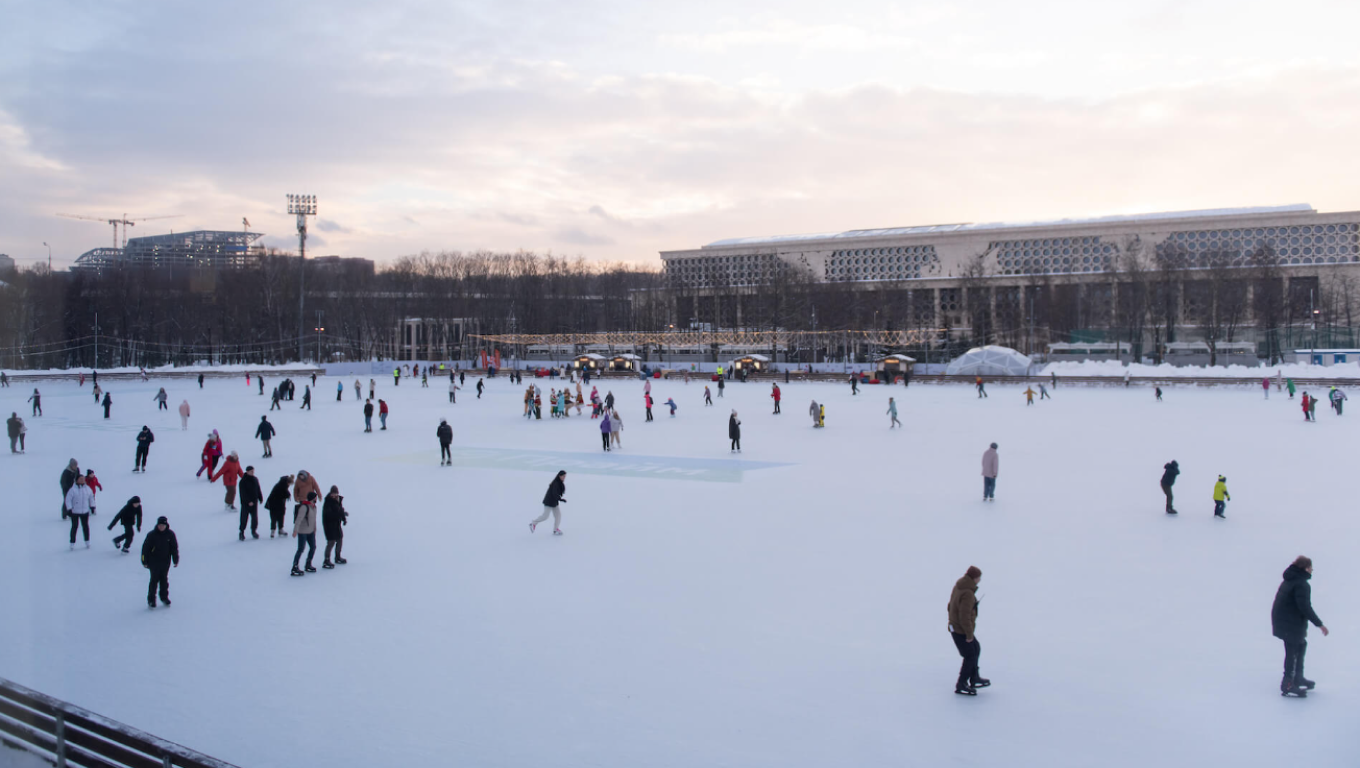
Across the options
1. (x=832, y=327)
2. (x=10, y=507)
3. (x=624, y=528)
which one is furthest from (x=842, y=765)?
(x=832, y=327)

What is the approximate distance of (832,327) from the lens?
8075 cm

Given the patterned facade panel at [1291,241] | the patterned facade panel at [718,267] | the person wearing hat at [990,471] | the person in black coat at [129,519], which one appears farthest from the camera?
the patterned facade panel at [718,267]

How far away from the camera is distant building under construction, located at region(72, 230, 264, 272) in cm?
→ 7881

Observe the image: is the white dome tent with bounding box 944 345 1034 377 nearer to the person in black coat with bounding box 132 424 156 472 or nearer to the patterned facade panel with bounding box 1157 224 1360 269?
the person in black coat with bounding box 132 424 156 472

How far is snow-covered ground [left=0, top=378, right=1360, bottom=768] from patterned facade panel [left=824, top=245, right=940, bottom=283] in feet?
321

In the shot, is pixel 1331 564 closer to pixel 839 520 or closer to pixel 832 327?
pixel 839 520

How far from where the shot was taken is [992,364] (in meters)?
52.8

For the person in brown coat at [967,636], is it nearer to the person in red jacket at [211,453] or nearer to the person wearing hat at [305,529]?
the person wearing hat at [305,529]

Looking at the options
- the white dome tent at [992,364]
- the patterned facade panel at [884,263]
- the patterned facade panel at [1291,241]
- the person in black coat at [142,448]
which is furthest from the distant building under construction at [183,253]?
the patterned facade panel at [1291,241]

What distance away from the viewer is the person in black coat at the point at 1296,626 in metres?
6.34

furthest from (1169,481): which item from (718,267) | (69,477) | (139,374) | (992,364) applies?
(718,267)

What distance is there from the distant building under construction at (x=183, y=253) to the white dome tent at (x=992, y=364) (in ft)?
195

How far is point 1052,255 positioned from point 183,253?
103027 millimetres

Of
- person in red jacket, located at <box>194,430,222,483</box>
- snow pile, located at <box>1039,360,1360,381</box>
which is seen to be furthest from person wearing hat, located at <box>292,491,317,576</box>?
snow pile, located at <box>1039,360,1360,381</box>
